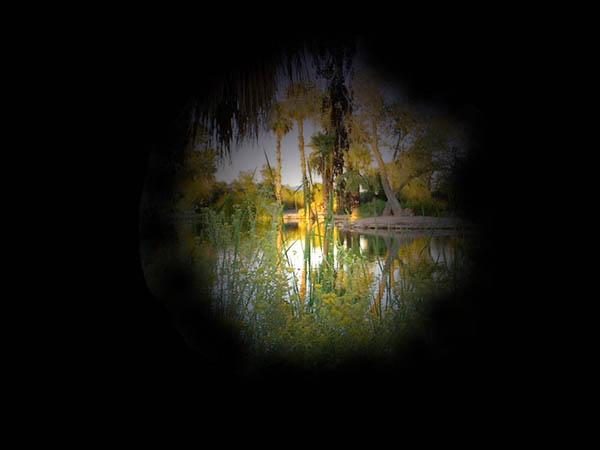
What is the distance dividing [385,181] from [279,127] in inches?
25.7

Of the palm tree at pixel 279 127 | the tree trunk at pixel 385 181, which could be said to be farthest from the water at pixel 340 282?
the palm tree at pixel 279 127

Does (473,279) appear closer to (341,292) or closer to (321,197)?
(341,292)

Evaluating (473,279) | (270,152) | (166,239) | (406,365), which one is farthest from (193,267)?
(473,279)

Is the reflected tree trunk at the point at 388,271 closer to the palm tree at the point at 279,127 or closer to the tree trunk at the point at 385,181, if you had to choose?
the tree trunk at the point at 385,181

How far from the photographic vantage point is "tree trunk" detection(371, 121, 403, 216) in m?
2.78

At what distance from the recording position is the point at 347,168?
9.24 feet

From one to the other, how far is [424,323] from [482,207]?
681 millimetres

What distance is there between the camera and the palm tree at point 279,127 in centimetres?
283

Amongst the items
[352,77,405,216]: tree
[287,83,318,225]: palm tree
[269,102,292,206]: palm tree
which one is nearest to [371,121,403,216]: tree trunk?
[352,77,405,216]: tree

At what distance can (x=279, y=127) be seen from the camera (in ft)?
9.43

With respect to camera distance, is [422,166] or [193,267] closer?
[422,166]

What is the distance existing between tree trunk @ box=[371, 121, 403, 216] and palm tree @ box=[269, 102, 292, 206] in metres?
0.46

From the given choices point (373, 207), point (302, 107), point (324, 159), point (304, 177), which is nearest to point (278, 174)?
point (304, 177)

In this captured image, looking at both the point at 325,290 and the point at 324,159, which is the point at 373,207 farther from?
the point at 325,290
